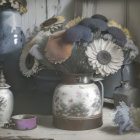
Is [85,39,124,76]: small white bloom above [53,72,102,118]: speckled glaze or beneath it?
above

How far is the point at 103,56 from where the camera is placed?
3.37 ft

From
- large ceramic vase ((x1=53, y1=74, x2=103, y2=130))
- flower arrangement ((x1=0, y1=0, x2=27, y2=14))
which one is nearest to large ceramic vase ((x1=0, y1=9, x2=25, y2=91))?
flower arrangement ((x1=0, y1=0, x2=27, y2=14))

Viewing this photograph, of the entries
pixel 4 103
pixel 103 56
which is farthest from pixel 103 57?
pixel 4 103

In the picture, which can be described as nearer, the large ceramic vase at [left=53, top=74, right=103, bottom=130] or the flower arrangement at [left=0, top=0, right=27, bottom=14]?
the large ceramic vase at [left=53, top=74, right=103, bottom=130]

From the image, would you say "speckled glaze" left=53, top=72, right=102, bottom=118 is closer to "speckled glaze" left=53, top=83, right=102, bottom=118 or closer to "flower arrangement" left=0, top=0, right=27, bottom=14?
"speckled glaze" left=53, top=83, right=102, bottom=118

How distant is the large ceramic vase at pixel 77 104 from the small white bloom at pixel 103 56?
0.14 ft

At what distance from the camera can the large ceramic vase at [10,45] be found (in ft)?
4.24

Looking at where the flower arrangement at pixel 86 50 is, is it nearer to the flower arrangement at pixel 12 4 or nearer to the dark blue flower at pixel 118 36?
the dark blue flower at pixel 118 36

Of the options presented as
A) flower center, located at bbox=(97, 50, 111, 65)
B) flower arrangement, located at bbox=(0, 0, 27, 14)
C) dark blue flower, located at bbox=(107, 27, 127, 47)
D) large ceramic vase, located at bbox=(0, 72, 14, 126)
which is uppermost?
flower arrangement, located at bbox=(0, 0, 27, 14)

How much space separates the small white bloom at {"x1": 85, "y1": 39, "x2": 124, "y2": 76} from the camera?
1.02m

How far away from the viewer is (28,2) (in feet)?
4.96

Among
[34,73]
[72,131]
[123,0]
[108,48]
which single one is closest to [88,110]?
[72,131]

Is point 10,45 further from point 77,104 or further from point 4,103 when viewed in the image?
point 77,104

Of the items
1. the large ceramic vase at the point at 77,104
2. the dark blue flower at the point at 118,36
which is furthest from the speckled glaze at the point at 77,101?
the dark blue flower at the point at 118,36
